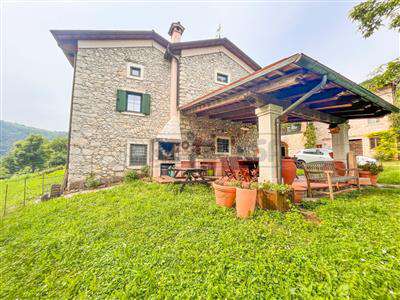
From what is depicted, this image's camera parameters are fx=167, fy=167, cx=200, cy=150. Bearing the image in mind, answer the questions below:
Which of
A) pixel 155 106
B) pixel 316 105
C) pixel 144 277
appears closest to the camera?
pixel 144 277

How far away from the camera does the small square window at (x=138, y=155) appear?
796 centimetres

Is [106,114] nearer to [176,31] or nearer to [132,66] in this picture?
[132,66]

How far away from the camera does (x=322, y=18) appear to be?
712 centimetres

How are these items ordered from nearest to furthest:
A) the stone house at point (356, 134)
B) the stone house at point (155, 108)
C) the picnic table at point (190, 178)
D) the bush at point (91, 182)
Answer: the picnic table at point (190, 178), the stone house at point (155, 108), the bush at point (91, 182), the stone house at point (356, 134)

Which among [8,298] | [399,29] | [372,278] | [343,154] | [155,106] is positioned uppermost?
[399,29]

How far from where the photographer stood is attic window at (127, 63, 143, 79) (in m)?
8.15

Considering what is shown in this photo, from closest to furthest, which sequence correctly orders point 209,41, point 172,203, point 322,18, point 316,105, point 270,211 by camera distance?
point 270,211, point 172,203, point 316,105, point 322,18, point 209,41

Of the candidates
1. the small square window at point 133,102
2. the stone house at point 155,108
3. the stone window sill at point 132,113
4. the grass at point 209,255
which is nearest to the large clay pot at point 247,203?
the grass at point 209,255

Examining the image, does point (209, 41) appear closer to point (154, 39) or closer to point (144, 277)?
point (154, 39)

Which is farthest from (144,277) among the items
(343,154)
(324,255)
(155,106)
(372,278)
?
(155,106)

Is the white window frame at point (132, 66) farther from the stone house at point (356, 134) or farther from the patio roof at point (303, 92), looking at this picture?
the stone house at point (356, 134)

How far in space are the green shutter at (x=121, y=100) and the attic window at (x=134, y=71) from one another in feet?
3.30

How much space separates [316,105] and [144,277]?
593cm

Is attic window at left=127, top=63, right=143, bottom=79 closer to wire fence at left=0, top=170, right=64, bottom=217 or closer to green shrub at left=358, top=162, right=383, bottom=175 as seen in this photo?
wire fence at left=0, top=170, right=64, bottom=217
